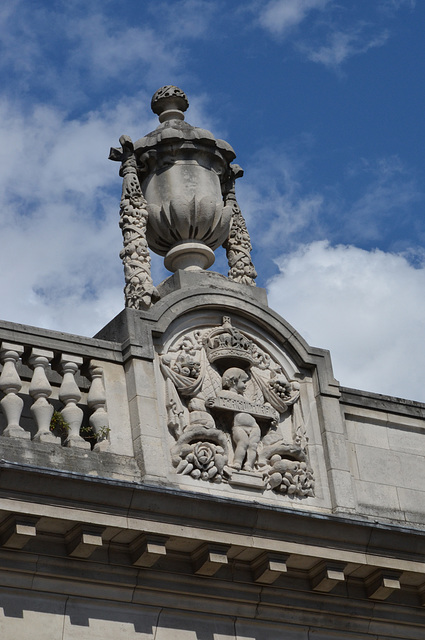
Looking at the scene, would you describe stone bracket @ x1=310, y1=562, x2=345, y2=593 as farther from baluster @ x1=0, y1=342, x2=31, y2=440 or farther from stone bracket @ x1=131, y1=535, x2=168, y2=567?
baluster @ x1=0, y1=342, x2=31, y2=440

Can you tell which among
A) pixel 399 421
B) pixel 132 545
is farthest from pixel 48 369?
pixel 399 421

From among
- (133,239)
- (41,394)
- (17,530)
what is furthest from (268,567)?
(133,239)

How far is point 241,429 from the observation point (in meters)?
16.7

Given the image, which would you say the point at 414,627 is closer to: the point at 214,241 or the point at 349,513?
the point at 349,513

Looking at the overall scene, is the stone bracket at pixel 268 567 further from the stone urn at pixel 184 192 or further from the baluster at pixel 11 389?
the stone urn at pixel 184 192

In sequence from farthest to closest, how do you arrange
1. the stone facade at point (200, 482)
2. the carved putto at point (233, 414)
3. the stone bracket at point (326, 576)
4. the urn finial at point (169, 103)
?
the urn finial at point (169, 103) → the carved putto at point (233, 414) → the stone bracket at point (326, 576) → the stone facade at point (200, 482)

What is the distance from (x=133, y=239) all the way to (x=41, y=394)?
2.94 m

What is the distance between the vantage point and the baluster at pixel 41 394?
15.3 m

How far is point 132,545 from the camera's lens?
15094 mm

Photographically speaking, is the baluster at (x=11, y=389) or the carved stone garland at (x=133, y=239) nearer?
the baluster at (x=11, y=389)

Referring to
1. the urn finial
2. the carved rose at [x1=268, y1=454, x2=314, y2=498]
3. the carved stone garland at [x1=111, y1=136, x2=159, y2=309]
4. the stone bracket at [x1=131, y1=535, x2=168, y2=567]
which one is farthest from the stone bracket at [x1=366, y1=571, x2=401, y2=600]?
the urn finial

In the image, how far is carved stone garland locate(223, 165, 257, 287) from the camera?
18656 mm

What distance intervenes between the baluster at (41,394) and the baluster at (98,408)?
19.8 inches

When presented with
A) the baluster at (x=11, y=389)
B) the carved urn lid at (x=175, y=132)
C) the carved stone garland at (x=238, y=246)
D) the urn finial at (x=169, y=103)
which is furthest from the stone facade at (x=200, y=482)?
the urn finial at (x=169, y=103)
